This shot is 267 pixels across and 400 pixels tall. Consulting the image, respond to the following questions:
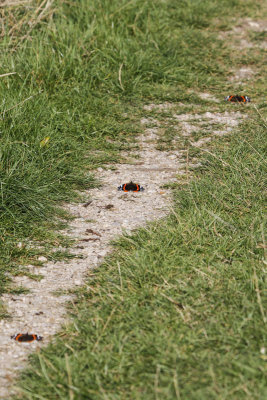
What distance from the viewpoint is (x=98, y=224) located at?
388 cm

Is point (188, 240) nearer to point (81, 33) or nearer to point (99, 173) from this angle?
point (99, 173)

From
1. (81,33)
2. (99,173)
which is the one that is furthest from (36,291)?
(81,33)

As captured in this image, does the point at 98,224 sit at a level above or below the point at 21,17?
below

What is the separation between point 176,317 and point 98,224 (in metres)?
1.26

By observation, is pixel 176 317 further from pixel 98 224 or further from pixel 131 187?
pixel 131 187

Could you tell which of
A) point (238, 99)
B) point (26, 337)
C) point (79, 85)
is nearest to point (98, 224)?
point (26, 337)

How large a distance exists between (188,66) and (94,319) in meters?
3.94

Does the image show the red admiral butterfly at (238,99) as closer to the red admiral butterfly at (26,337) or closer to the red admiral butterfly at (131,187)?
the red admiral butterfly at (131,187)

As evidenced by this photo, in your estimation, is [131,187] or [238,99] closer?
[131,187]

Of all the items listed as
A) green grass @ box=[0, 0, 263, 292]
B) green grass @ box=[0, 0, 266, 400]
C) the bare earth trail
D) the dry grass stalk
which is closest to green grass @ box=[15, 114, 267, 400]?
green grass @ box=[0, 0, 266, 400]

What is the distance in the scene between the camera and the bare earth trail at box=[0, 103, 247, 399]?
2916mm

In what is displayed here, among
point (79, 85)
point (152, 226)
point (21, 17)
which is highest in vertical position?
point (21, 17)

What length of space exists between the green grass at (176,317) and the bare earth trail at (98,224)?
111 millimetres

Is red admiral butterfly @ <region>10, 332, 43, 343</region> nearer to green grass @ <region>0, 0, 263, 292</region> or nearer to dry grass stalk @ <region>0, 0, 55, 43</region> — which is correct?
green grass @ <region>0, 0, 263, 292</region>
